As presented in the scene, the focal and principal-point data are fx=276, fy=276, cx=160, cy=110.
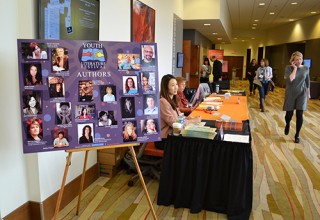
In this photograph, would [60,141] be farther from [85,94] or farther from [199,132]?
[199,132]

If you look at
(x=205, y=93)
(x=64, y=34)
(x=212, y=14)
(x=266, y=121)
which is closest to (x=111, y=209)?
(x=64, y=34)

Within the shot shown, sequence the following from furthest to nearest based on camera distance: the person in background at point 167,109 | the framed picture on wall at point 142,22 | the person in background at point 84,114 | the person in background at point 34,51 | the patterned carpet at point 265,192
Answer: the framed picture on wall at point 142,22 → the person in background at point 167,109 → the patterned carpet at point 265,192 → the person in background at point 84,114 → the person in background at point 34,51

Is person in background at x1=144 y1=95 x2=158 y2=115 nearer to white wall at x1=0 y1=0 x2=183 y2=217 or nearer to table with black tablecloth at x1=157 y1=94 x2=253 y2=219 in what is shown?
table with black tablecloth at x1=157 y1=94 x2=253 y2=219

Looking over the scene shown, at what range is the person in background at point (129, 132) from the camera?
6.95 ft

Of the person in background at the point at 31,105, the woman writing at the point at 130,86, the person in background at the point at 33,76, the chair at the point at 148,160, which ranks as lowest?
the chair at the point at 148,160

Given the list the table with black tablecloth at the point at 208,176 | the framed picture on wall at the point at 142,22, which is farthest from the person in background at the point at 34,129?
the framed picture on wall at the point at 142,22

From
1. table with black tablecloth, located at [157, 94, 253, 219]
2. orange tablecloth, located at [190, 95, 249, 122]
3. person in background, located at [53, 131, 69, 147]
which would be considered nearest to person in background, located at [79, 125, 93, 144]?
person in background, located at [53, 131, 69, 147]

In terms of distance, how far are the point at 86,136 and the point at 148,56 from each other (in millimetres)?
774

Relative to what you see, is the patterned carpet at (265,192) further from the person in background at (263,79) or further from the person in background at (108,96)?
the person in background at (263,79)

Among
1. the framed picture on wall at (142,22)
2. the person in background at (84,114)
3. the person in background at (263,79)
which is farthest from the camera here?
the person in background at (263,79)

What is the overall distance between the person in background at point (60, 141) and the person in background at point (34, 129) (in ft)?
0.36

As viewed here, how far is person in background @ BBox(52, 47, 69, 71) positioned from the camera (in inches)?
75.4

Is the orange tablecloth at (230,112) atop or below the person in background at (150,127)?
below

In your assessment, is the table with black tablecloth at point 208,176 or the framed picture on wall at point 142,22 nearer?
the table with black tablecloth at point 208,176
